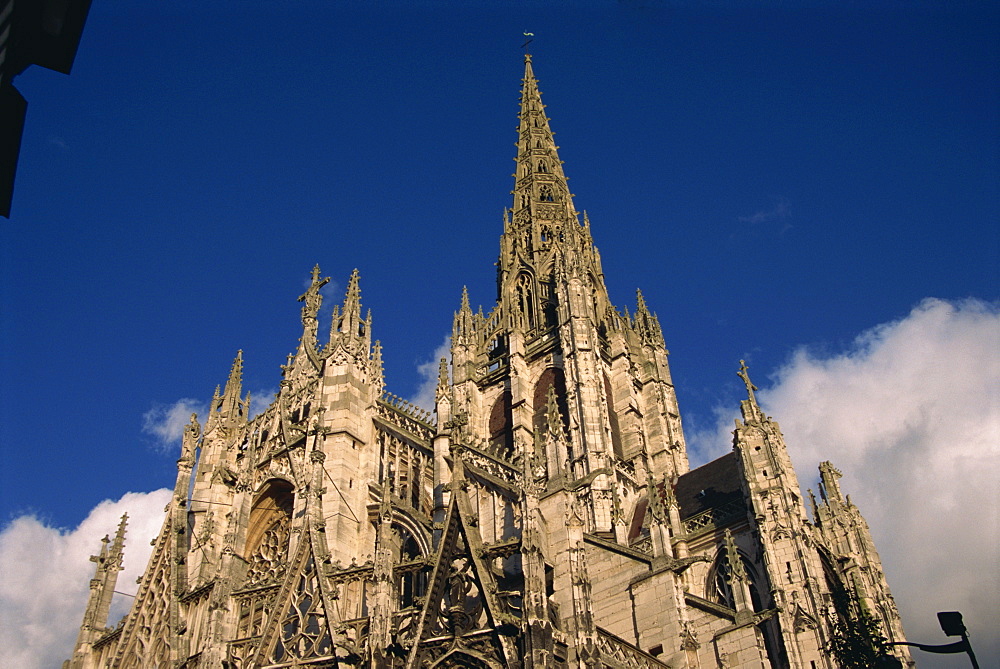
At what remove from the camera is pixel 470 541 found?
508 inches

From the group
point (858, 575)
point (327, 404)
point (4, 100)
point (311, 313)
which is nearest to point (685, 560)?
point (327, 404)

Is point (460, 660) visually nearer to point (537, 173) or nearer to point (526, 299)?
point (526, 299)

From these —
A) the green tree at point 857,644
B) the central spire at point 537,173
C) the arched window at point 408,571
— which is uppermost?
the central spire at point 537,173

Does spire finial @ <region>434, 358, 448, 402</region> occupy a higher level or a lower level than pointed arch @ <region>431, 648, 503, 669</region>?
higher

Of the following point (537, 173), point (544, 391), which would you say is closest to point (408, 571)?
point (544, 391)

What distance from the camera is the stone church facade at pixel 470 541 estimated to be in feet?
42.5

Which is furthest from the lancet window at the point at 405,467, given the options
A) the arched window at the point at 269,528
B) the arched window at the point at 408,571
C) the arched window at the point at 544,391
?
the arched window at the point at 544,391

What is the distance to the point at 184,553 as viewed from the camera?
1869 cm

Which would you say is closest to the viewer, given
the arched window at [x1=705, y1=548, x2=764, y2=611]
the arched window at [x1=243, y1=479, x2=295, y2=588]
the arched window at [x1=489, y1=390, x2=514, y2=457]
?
the arched window at [x1=243, y1=479, x2=295, y2=588]

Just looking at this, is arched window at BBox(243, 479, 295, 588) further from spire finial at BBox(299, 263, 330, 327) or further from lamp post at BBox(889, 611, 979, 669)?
lamp post at BBox(889, 611, 979, 669)

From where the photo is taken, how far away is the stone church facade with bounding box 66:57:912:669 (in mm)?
12953

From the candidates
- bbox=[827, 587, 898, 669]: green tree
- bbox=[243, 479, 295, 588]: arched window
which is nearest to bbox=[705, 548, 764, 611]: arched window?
bbox=[827, 587, 898, 669]: green tree

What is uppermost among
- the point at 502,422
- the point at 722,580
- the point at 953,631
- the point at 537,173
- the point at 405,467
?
the point at 537,173

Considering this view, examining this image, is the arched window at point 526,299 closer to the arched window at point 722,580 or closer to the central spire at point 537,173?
the central spire at point 537,173
